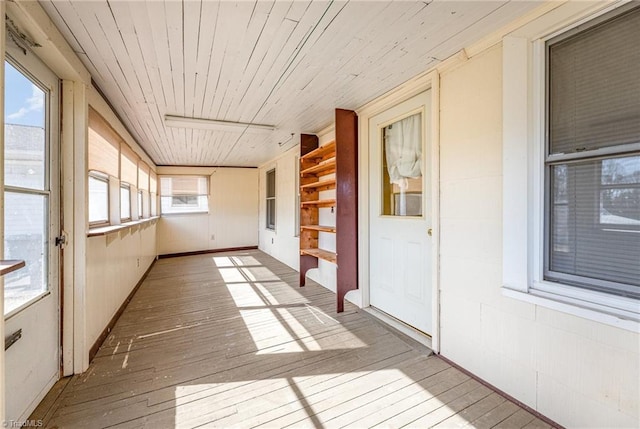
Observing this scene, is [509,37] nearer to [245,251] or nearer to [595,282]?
[595,282]

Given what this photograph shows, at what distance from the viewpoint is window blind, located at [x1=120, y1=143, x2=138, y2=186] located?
3467 mm

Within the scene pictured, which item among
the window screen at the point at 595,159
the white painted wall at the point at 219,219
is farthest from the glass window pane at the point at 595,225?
the white painted wall at the point at 219,219

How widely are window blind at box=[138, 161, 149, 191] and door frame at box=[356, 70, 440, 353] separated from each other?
3.71 m

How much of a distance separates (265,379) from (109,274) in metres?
1.92

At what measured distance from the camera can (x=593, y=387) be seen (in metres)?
1.39

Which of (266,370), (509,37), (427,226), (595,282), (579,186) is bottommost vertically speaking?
(266,370)

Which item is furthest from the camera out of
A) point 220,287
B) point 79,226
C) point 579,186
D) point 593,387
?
point 220,287

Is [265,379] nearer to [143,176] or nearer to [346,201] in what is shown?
[346,201]

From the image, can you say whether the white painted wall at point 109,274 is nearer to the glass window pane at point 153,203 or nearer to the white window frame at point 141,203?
the white window frame at point 141,203

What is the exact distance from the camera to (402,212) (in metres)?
2.81

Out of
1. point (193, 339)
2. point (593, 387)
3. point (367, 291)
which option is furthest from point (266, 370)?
point (593, 387)

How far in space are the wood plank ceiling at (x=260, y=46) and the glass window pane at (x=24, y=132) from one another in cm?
41

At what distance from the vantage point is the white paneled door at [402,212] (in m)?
2.51

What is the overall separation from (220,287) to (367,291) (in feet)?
7.25
